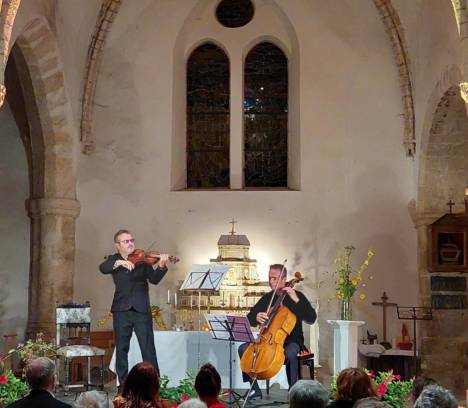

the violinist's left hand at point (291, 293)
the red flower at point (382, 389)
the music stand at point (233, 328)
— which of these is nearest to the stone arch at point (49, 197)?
the music stand at point (233, 328)

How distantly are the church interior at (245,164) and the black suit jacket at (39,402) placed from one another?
7.94 m

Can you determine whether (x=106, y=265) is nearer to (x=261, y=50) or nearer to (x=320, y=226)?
(x=320, y=226)

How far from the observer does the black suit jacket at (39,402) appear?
5.17 meters

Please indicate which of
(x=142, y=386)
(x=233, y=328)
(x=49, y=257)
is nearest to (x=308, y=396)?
(x=142, y=386)

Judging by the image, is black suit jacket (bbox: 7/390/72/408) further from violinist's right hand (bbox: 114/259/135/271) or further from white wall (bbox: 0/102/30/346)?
white wall (bbox: 0/102/30/346)

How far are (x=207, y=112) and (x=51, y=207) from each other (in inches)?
130

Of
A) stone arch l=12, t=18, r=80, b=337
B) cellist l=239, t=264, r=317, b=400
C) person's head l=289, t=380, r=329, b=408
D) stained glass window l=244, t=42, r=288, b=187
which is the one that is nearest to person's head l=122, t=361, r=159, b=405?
person's head l=289, t=380, r=329, b=408

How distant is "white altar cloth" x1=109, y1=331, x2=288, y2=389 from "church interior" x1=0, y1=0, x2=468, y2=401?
2.82 meters

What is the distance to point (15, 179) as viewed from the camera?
51.3 feet

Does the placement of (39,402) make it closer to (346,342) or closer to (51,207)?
(346,342)

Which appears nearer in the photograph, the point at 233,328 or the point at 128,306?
the point at 233,328

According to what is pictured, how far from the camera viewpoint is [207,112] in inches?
608

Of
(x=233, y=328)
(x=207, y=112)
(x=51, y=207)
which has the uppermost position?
(x=207, y=112)

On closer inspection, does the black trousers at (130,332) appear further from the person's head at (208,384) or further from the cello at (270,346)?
the person's head at (208,384)
